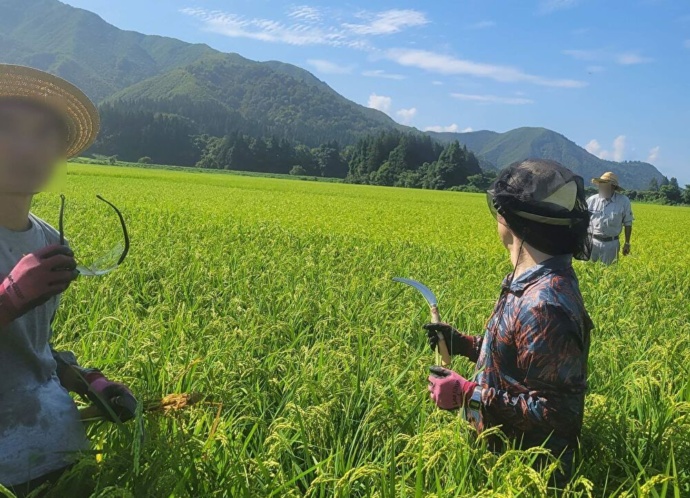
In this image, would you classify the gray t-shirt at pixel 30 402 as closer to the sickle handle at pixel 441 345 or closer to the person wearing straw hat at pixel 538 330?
the person wearing straw hat at pixel 538 330

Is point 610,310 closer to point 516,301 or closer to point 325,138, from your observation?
point 516,301

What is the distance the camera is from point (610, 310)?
15.4 ft

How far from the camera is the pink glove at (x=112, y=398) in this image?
1.72m

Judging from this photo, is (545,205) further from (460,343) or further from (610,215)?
(610,215)

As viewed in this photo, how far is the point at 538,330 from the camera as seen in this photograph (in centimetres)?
178

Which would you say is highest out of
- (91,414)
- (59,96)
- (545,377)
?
(59,96)

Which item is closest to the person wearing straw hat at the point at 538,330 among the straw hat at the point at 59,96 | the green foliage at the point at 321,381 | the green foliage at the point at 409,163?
the green foliage at the point at 321,381

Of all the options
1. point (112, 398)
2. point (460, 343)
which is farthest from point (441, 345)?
point (112, 398)

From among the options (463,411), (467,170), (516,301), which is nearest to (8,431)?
(463,411)

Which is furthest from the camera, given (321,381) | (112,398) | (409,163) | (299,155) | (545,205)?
(299,155)

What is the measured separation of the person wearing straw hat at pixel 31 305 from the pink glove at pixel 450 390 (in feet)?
3.22

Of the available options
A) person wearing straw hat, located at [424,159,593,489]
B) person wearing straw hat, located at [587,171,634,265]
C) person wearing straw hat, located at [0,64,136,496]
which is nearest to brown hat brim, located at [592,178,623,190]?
person wearing straw hat, located at [587,171,634,265]

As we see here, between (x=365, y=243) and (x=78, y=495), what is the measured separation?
8004 mm

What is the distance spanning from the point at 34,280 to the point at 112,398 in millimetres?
595
